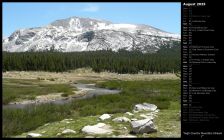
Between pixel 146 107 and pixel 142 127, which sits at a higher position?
pixel 142 127

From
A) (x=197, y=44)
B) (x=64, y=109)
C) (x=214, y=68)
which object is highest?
(x=197, y=44)

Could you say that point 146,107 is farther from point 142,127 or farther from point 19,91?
point 19,91

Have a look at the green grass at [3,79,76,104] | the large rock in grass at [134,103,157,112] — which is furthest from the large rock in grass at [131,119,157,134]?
the large rock in grass at [134,103,157,112]

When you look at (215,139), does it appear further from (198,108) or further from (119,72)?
(119,72)

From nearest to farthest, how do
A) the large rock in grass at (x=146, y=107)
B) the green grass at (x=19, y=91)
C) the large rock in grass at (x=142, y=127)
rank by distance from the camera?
the large rock in grass at (x=142, y=127) < the green grass at (x=19, y=91) < the large rock in grass at (x=146, y=107)

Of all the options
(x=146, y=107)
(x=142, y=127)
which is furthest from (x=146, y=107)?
(x=142, y=127)

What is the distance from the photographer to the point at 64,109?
2009cm

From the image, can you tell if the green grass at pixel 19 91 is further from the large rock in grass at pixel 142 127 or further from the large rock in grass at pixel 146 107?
the large rock in grass at pixel 146 107

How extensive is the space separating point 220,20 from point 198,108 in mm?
1954

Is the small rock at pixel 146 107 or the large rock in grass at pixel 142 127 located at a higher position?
the large rock in grass at pixel 142 127

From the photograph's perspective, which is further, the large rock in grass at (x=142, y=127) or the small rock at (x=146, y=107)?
the small rock at (x=146, y=107)

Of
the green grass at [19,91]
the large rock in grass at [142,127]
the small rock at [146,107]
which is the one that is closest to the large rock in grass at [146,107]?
the small rock at [146,107]

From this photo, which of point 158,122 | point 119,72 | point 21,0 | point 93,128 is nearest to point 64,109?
point 158,122

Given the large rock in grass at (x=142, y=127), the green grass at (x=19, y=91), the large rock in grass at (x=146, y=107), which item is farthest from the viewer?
the large rock in grass at (x=146, y=107)
